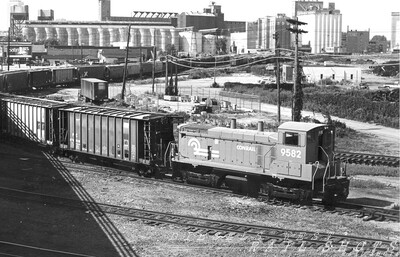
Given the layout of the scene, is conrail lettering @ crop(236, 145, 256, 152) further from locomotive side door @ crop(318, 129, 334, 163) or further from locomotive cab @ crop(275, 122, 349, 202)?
locomotive side door @ crop(318, 129, 334, 163)

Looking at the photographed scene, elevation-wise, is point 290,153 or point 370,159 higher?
point 290,153

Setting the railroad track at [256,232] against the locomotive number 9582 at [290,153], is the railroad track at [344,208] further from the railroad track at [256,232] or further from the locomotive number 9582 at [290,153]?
the railroad track at [256,232]

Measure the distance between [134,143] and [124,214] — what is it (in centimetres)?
682

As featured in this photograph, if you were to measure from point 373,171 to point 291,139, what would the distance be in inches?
477

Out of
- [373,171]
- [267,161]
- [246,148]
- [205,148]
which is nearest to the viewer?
[267,161]

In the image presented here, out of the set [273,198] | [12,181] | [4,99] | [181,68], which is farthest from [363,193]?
[181,68]

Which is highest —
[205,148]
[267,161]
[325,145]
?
[325,145]

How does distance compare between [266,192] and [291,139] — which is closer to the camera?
[291,139]

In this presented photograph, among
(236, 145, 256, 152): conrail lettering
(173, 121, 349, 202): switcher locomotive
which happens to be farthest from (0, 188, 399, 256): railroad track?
(236, 145, 256, 152): conrail lettering

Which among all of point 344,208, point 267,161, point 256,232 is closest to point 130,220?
point 256,232

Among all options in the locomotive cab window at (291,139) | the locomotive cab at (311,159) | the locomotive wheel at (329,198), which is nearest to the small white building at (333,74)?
the locomotive cab at (311,159)

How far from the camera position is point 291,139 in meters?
23.0

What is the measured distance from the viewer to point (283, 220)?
845 inches

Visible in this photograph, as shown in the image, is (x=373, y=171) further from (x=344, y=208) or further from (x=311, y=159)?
(x=311, y=159)
